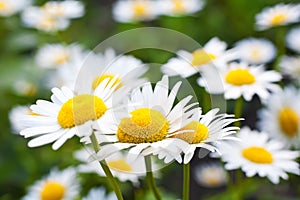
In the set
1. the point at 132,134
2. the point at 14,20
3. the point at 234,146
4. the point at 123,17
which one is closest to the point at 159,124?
the point at 132,134

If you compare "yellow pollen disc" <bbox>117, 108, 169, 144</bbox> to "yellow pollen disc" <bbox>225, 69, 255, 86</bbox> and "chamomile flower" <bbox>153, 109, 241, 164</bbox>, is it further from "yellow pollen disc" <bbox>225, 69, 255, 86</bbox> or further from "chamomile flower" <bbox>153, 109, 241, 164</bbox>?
"yellow pollen disc" <bbox>225, 69, 255, 86</bbox>

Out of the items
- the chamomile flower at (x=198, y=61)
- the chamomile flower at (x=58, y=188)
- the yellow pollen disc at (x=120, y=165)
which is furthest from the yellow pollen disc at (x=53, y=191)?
the chamomile flower at (x=198, y=61)

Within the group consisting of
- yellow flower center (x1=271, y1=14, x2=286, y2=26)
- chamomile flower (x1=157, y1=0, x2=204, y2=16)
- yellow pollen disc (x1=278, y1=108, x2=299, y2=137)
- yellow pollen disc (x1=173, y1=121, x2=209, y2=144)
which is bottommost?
yellow pollen disc (x1=173, y1=121, x2=209, y2=144)

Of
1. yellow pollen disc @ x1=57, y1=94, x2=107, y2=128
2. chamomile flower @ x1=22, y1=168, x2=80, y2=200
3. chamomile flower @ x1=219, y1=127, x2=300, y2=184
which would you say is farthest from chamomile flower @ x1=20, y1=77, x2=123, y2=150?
chamomile flower @ x1=22, y1=168, x2=80, y2=200

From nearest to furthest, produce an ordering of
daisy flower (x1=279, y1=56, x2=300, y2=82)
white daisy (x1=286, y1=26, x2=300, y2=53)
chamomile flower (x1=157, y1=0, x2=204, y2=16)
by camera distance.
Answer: daisy flower (x1=279, y1=56, x2=300, y2=82)
white daisy (x1=286, y1=26, x2=300, y2=53)
chamomile flower (x1=157, y1=0, x2=204, y2=16)

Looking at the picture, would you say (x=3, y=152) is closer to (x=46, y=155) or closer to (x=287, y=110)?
(x=46, y=155)

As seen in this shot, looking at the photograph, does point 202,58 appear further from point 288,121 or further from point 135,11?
point 135,11
